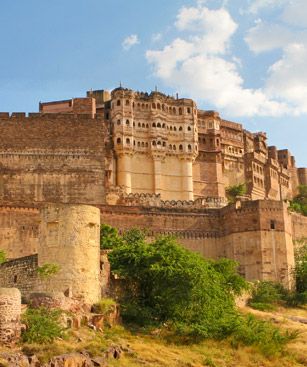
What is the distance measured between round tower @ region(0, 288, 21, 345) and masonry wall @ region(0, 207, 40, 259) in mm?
21241

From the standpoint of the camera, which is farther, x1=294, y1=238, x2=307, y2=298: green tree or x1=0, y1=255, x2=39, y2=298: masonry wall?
x1=294, y1=238, x2=307, y2=298: green tree

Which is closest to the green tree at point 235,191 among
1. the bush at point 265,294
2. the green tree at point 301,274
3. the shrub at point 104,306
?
the green tree at point 301,274

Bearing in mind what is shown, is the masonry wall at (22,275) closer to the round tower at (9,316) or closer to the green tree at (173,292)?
the round tower at (9,316)

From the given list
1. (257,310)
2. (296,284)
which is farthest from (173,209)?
(257,310)

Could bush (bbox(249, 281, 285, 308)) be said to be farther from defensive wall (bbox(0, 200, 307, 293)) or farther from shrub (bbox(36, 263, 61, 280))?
shrub (bbox(36, 263, 61, 280))

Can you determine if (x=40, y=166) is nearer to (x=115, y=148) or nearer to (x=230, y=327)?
(x=115, y=148)

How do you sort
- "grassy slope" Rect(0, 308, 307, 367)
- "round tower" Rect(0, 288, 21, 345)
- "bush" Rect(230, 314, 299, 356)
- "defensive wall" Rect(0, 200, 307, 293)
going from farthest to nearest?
"defensive wall" Rect(0, 200, 307, 293) < "bush" Rect(230, 314, 299, 356) < "grassy slope" Rect(0, 308, 307, 367) < "round tower" Rect(0, 288, 21, 345)

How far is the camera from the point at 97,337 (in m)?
25.6

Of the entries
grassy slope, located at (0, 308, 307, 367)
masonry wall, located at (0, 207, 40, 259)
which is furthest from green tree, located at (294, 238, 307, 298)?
masonry wall, located at (0, 207, 40, 259)

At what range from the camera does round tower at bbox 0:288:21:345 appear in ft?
76.1

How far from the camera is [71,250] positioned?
2697 centimetres

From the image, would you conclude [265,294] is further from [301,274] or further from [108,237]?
[108,237]

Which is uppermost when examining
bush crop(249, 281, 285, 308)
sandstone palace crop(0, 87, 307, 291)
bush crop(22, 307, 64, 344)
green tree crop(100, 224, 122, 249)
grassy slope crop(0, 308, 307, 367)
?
sandstone palace crop(0, 87, 307, 291)

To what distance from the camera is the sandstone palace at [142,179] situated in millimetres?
47500
